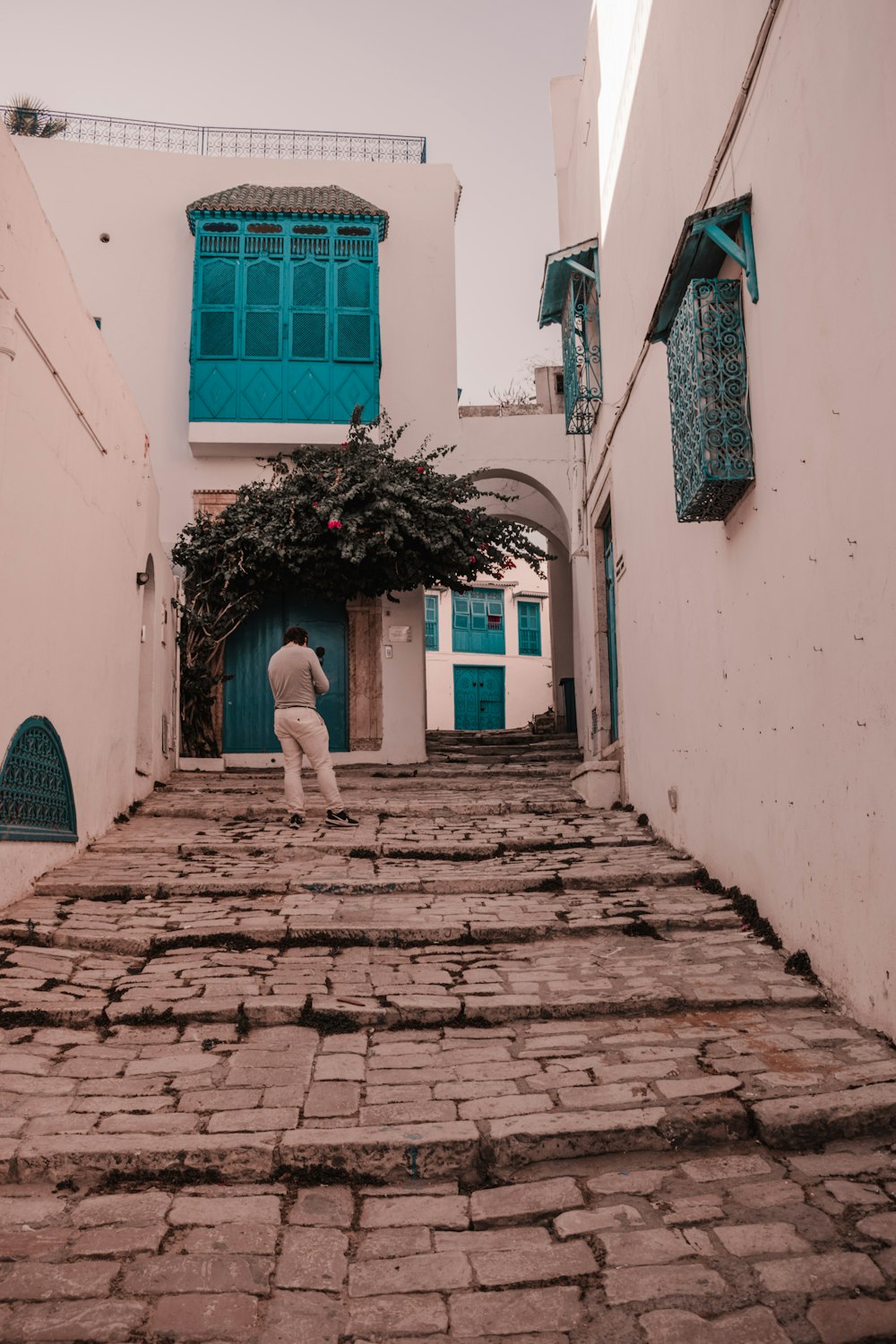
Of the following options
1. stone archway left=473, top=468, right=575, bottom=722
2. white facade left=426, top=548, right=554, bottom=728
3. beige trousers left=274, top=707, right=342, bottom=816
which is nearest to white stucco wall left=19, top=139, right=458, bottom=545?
stone archway left=473, top=468, right=575, bottom=722

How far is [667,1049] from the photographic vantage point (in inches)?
142

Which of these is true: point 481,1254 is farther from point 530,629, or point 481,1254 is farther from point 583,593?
point 530,629

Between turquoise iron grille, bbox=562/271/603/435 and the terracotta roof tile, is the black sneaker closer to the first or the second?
turquoise iron grille, bbox=562/271/603/435

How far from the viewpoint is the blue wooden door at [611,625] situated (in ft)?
32.9

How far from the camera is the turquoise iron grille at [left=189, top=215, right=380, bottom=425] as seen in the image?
1348 cm

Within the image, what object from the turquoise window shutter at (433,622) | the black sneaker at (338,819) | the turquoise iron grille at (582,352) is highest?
the turquoise iron grille at (582,352)

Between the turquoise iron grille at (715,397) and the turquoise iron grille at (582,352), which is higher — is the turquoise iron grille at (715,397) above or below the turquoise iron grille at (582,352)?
below

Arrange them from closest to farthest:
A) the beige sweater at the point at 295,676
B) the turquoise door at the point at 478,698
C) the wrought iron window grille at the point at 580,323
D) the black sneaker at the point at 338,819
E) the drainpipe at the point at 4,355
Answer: the drainpipe at the point at 4,355
the black sneaker at the point at 338,819
the beige sweater at the point at 295,676
the wrought iron window grille at the point at 580,323
the turquoise door at the point at 478,698

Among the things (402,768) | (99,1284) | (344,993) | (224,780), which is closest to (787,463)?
(344,993)

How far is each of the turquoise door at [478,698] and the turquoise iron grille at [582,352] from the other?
51.3ft

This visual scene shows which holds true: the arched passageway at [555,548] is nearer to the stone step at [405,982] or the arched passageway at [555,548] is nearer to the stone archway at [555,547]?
the stone archway at [555,547]

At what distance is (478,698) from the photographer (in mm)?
26484

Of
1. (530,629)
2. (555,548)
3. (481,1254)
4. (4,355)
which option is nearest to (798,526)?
(481,1254)

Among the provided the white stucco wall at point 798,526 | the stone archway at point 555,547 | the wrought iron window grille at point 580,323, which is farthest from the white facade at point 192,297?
the white stucco wall at point 798,526
